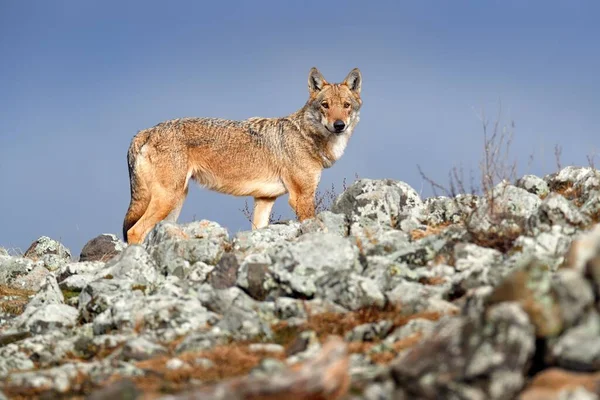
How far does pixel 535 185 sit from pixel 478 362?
8.35m

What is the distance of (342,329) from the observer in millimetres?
6969

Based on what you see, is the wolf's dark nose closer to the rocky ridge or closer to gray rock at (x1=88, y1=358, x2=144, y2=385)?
the rocky ridge

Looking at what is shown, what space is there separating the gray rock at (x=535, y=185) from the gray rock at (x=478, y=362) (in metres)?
7.95

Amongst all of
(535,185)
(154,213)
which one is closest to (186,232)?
(154,213)

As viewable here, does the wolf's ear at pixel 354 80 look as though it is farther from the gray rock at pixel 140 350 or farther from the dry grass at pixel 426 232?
the gray rock at pixel 140 350

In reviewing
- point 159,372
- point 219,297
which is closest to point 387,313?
point 219,297

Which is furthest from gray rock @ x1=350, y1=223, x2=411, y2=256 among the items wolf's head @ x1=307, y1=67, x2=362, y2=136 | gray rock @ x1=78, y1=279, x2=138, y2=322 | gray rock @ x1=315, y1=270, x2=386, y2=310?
wolf's head @ x1=307, y1=67, x2=362, y2=136

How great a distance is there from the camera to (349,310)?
751cm

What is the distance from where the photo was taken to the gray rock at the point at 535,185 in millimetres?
12203

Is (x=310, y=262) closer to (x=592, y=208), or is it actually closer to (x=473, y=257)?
(x=473, y=257)

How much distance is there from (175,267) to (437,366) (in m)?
6.54

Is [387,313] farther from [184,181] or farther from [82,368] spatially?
[184,181]

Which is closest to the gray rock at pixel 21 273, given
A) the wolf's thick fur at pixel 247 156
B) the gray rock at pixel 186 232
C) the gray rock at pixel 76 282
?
the wolf's thick fur at pixel 247 156

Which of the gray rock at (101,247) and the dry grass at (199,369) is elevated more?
the gray rock at (101,247)
